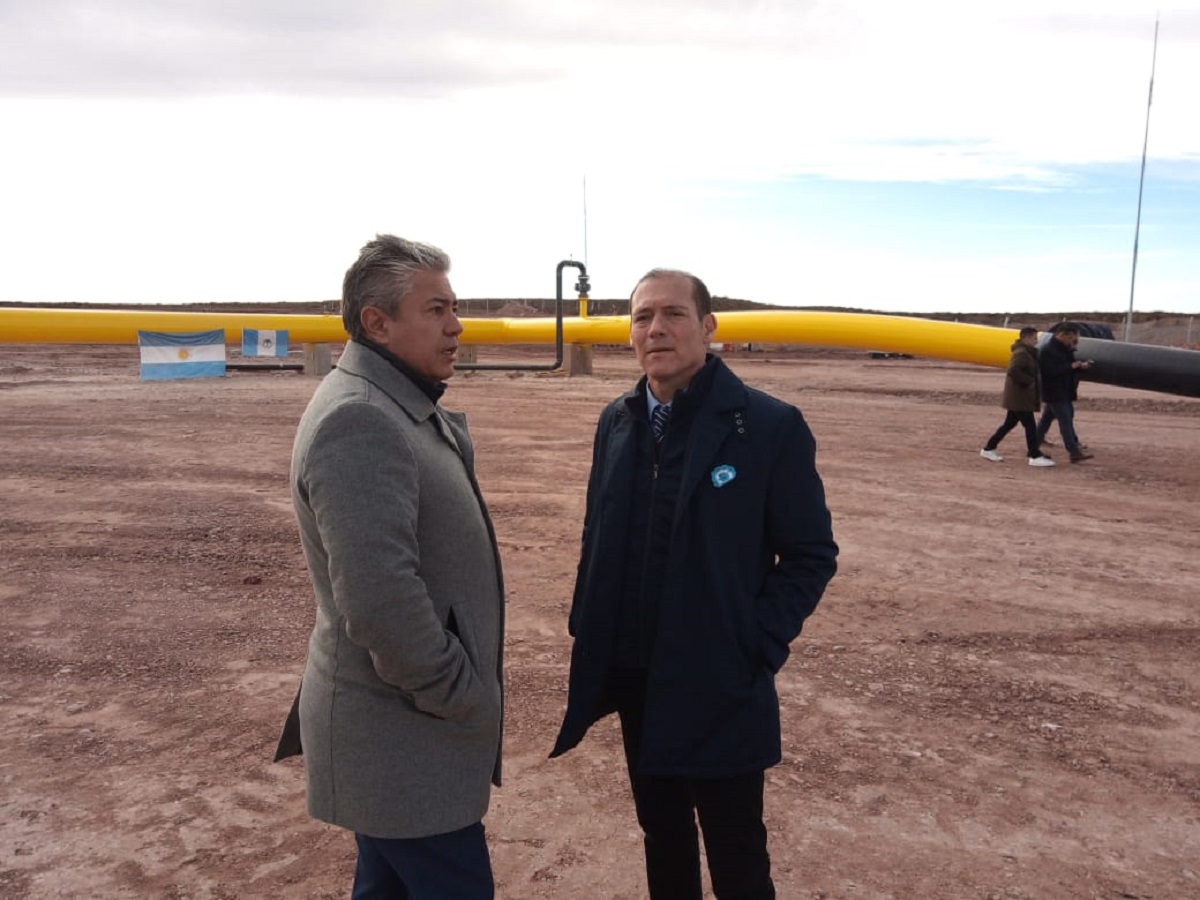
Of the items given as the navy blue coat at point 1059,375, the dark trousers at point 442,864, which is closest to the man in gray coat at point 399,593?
the dark trousers at point 442,864

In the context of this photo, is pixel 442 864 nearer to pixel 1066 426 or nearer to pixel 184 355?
pixel 1066 426

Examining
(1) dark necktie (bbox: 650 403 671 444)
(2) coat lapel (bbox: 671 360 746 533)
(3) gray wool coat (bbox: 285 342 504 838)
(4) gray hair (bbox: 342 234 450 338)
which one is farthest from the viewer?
(1) dark necktie (bbox: 650 403 671 444)

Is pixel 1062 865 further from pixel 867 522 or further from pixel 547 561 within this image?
pixel 867 522

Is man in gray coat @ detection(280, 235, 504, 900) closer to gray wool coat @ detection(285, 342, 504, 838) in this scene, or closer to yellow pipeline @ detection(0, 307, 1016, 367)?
gray wool coat @ detection(285, 342, 504, 838)

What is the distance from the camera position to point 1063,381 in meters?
10.9

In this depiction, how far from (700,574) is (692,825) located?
77 centimetres

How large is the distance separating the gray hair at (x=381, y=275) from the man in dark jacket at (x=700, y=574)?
0.69 metres

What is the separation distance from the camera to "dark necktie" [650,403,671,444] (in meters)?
2.49

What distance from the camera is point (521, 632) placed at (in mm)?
5352

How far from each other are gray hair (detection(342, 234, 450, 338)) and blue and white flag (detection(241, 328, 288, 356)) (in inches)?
738

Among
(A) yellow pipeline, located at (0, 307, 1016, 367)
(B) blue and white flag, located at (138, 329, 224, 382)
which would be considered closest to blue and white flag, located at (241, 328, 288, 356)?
(A) yellow pipeline, located at (0, 307, 1016, 367)

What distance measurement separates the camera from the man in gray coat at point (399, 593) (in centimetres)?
176

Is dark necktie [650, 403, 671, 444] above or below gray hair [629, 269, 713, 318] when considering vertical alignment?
below

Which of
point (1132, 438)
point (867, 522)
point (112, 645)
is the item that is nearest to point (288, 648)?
point (112, 645)
